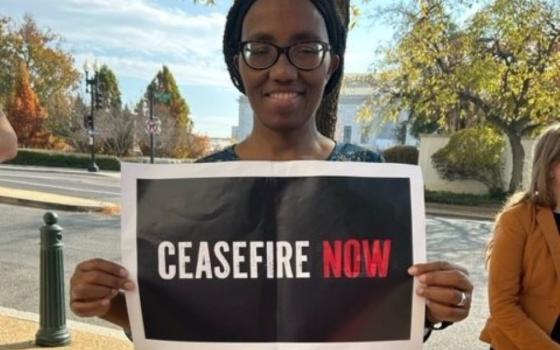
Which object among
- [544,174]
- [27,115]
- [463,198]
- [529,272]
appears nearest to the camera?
[529,272]

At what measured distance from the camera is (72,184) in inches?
794

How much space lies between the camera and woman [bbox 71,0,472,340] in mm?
1222

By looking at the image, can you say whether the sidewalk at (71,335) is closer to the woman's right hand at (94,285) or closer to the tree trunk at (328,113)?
the tree trunk at (328,113)

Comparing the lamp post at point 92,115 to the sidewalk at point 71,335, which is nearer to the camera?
the sidewalk at point 71,335

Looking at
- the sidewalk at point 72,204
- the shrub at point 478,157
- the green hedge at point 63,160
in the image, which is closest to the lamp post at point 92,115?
the green hedge at point 63,160

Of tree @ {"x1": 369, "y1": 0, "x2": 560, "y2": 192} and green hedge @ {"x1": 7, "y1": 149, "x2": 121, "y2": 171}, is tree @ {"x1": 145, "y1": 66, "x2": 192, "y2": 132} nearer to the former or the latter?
green hedge @ {"x1": 7, "y1": 149, "x2": 121, "y2": 171}

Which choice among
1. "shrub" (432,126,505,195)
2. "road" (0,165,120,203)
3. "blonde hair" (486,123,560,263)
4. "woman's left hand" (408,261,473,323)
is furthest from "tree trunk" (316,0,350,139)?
"shrub" (432,126,505,195)

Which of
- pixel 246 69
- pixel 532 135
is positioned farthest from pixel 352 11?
pixel 532 135

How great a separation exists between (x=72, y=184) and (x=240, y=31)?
66.3 ft

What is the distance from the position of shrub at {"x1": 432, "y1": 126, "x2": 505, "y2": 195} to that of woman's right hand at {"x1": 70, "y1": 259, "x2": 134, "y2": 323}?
20.8m

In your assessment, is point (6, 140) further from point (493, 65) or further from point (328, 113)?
point (493, 65)

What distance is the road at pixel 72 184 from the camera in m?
17.0

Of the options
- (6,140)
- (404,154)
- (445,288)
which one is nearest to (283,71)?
(445,288)

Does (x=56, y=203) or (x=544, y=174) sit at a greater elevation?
(x=544, y=174)
